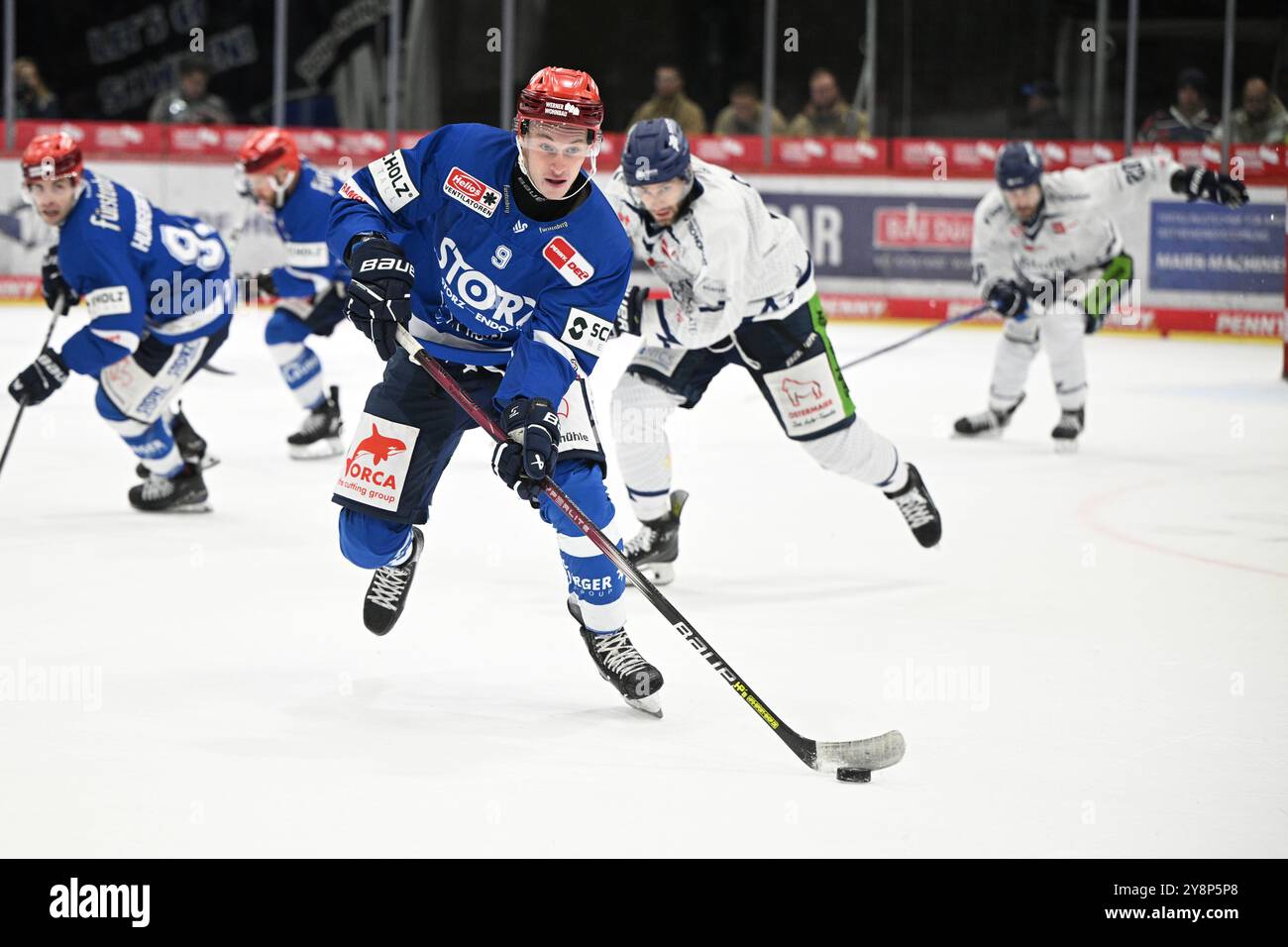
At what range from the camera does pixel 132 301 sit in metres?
5.06

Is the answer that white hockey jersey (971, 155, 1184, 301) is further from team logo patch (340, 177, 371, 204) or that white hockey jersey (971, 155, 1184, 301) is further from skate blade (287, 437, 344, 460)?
team logo patch (340, 177, 371, 204)

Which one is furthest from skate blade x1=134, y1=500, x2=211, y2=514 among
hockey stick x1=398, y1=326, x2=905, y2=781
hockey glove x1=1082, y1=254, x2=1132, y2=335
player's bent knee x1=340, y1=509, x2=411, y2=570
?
hockey glove x1=1082, y1=254, x2=1132, y2=335

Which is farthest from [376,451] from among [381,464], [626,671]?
[626,671]

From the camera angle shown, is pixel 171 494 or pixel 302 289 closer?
pixel 171 494

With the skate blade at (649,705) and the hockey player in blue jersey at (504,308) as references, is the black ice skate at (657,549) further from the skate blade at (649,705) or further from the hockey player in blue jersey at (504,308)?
the skate blade at (649,705)

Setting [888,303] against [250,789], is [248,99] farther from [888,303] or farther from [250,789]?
[250,789]

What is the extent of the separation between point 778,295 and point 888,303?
260 inches

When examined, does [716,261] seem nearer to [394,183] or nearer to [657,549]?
[657,549]

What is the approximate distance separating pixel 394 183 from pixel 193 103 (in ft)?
28.8

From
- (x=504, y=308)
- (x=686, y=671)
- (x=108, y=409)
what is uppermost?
(x=504, y=308)

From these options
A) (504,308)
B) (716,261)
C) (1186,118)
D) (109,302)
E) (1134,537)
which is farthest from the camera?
(1186,118)

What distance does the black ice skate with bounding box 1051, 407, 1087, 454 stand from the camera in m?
6.82

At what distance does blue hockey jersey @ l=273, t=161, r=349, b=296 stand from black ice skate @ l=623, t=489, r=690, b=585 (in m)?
2.34

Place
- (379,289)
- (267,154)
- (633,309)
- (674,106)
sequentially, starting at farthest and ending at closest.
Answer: (674,106) < (267,154) < (633,309) < (379,289)
